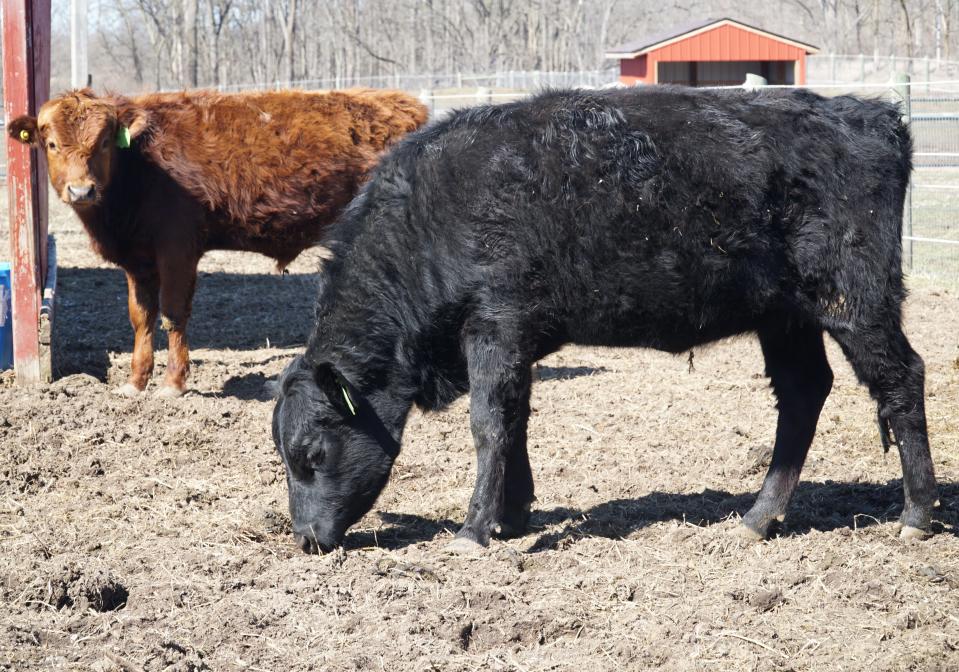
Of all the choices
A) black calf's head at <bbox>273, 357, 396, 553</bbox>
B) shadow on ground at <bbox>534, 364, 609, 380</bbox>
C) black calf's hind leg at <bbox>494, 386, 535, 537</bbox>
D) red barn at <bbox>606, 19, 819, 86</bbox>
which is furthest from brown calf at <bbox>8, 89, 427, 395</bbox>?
red barn at <bbox>606, 19, 819, 86</bbox>

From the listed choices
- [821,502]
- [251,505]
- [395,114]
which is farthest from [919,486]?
[395,114]

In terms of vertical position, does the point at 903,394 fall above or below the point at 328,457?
above

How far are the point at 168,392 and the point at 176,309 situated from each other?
0.68m

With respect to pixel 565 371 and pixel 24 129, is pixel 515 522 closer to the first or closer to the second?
pixel 565 371

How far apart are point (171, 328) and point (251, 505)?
9.13ft

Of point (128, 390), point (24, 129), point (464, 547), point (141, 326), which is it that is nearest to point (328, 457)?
point (464, 547)

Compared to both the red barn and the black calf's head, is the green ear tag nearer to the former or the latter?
the black calf's head

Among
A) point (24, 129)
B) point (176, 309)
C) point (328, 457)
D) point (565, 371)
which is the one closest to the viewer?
point (328, 457)

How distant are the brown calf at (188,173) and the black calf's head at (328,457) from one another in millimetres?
3112

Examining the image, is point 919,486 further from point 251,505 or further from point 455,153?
point 251,505

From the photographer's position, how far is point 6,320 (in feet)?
25.3

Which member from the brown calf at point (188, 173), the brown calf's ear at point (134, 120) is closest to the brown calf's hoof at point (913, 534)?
the brown calf at point (188, 173)

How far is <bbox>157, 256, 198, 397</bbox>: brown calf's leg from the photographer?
7457 mm

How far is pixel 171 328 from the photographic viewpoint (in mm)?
7602
